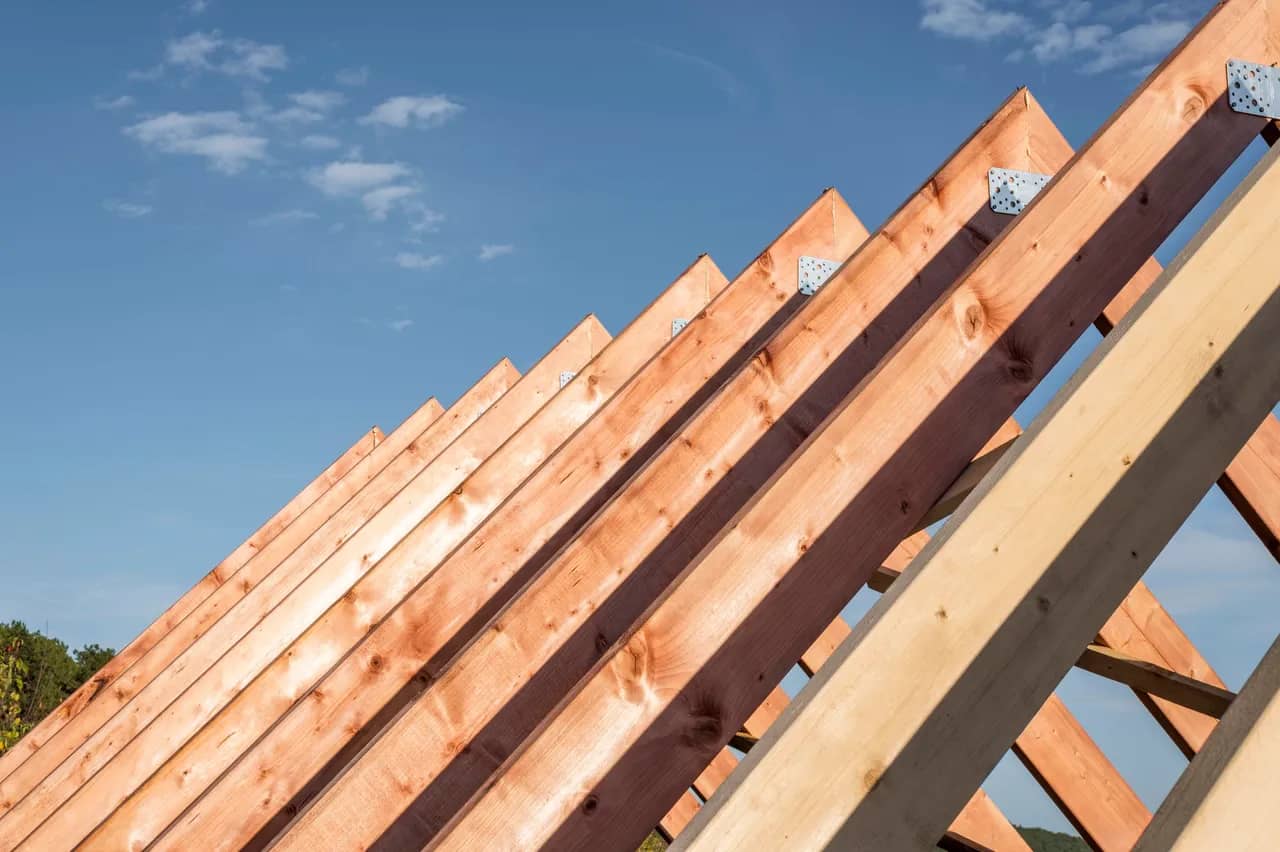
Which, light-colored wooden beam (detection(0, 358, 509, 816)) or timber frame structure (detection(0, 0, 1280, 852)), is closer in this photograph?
timber frame structure (detection(0, 0, 1280, 852))

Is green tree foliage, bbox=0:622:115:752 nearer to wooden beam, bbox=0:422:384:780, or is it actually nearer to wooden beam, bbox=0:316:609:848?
wooden beam, bbox=0:422:384:780

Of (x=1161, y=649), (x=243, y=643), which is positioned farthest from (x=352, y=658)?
(x=1161, y=649)

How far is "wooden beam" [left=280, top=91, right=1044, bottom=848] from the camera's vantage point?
6.40ft

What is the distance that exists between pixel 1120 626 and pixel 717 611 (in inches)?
111

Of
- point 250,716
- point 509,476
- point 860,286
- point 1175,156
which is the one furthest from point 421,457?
point 1175,156

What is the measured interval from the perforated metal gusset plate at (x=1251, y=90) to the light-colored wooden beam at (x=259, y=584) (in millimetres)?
3495

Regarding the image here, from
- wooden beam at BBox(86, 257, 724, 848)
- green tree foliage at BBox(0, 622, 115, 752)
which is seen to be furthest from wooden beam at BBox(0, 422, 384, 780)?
green tree foliage at BBox(0, 622, 115, 752)

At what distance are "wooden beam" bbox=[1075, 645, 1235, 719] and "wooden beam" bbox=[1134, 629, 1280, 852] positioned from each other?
1888 millimetres

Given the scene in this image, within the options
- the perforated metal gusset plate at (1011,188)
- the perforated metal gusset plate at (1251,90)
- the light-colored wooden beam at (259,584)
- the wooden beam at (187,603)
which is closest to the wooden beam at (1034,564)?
the perforated metal gusset plate at (1251,90)

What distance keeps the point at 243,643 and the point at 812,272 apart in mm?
2273

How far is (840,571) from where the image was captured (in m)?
1.90

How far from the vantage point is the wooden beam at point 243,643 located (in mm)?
3398

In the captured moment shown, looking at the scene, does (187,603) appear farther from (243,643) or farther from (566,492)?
(566,492)

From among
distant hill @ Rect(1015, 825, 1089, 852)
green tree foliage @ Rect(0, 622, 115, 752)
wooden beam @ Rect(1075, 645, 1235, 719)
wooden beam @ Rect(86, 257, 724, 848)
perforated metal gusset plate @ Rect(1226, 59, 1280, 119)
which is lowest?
green tree foliage @ Rect(0, 622, 115, 752)
